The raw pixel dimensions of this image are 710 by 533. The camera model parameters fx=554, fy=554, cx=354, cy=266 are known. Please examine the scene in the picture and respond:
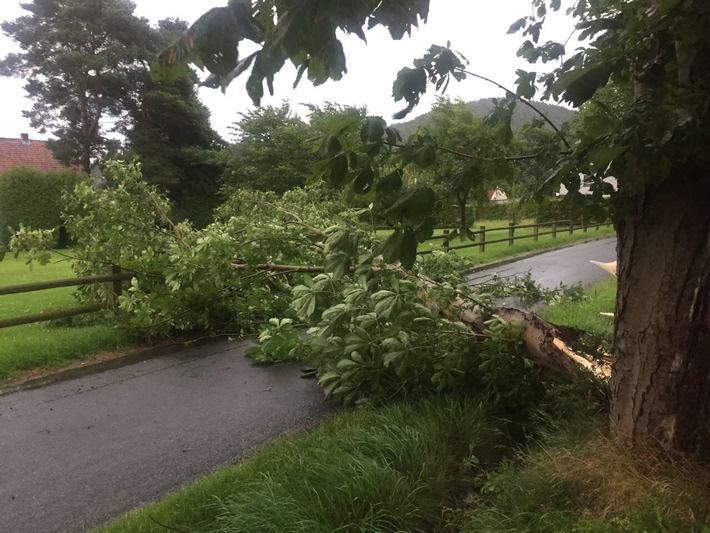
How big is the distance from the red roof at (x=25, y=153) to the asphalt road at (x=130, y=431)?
29565mm

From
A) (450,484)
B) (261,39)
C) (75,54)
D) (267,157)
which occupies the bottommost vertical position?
(450,484)

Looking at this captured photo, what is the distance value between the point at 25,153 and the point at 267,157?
47.9ft

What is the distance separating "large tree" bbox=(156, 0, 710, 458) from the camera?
1.36m

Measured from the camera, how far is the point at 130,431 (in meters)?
4.59

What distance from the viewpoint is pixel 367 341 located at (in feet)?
13.3

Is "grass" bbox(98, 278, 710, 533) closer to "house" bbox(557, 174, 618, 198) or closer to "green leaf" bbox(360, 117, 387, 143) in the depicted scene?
"house" bbox(557, 174, 618, 198)

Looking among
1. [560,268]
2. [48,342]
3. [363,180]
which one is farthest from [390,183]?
[560,268]

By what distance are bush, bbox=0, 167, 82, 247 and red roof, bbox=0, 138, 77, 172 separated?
9505 millimetres

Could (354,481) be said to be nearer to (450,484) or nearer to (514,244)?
(450,484)

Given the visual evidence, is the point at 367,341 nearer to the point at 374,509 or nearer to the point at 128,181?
the point at 374,509

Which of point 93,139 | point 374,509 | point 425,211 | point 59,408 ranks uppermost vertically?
point 93,139

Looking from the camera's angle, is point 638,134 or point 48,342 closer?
point 638,134

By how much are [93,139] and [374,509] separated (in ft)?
95.7

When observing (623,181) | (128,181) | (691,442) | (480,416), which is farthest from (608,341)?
(128,181)
